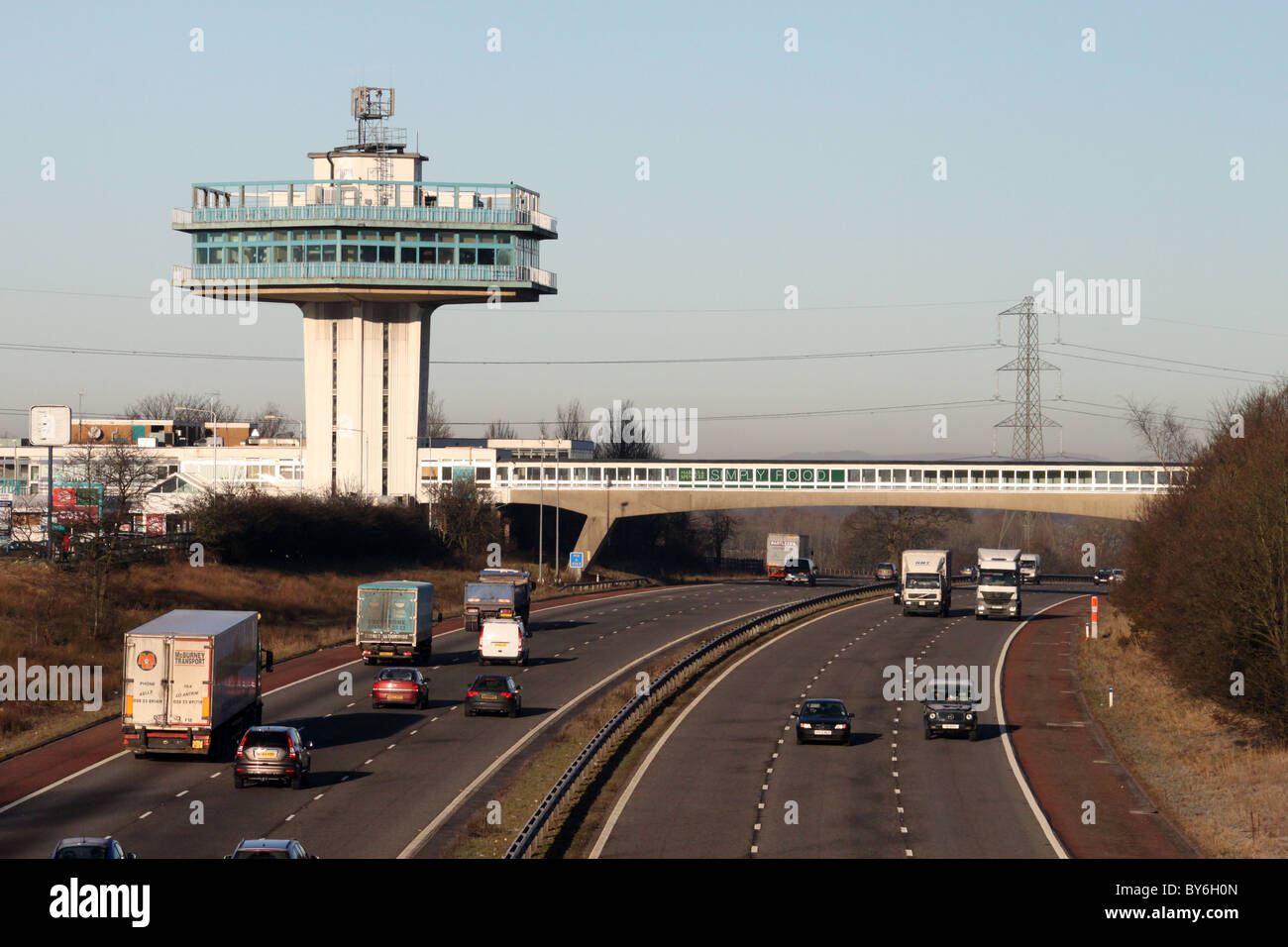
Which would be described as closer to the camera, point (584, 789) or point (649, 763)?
point (584, 789)

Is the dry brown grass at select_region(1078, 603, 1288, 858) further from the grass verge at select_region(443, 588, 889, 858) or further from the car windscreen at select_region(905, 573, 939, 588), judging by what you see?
the car windscreen at select_region(905, 573, 939, 588)

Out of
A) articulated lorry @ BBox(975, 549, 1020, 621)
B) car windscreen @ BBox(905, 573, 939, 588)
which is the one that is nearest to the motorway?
car windscreen @ BBox(905, 573, 939, 588)

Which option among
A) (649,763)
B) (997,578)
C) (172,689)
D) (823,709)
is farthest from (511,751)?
(997,578)

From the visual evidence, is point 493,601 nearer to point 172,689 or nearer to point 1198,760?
point 172,689

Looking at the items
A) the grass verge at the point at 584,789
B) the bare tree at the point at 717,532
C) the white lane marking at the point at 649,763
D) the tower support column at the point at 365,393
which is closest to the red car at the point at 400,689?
the grass verge at the point at 584,789

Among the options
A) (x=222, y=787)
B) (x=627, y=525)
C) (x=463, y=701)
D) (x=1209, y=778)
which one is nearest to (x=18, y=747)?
(x=222, y=787)

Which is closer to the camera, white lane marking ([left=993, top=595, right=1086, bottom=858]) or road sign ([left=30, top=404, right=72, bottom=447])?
white lane marking ([left=993, top=595, right=1086, bottom=858])

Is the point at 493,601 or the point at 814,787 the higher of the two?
the point at 493,601
